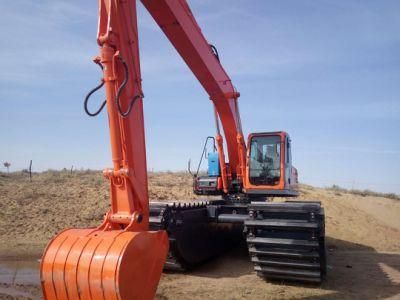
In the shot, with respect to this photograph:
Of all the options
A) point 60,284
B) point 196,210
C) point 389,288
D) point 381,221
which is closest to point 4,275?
point 196,210

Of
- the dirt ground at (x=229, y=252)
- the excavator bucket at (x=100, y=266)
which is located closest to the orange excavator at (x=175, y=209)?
the excavator bucket at (x=100, y=266)

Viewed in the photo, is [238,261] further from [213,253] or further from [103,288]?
[103,288]

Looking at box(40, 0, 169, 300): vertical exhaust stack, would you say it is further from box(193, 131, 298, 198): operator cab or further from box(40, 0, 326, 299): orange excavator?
box(193, 131, 298, 198): operator cab

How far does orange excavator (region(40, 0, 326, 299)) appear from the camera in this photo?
565 cm

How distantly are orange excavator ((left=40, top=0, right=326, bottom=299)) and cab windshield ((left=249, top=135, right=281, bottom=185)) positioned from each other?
0.02 metres

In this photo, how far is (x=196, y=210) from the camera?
35.9ft

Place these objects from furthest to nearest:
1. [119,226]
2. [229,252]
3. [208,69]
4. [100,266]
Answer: [229,252]
[208,69]
[119,226]
[100,266]

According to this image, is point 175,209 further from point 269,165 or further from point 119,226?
point 119,226

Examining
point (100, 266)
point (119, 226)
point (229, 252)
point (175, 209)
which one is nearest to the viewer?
point (100, 266)

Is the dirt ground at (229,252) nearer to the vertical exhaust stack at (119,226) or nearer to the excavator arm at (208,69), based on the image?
the vertical exhaust stack at (119,226)

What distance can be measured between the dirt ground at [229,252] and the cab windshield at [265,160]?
7.03ft

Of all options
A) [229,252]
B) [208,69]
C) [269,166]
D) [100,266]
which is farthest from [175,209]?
[100,266]

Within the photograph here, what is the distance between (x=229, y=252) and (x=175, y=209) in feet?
11.3

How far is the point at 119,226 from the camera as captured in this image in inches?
255
